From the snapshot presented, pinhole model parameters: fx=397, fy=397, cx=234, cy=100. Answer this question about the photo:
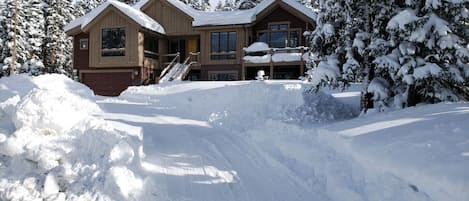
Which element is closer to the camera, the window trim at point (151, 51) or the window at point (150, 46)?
the window trim at point (151, 51)

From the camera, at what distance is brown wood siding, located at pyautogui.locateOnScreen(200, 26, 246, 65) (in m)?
25.1

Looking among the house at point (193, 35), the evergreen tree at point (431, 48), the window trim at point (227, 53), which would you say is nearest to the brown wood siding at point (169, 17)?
the house at point (193, 35)

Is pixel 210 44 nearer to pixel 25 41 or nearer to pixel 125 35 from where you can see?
pixel 125 35

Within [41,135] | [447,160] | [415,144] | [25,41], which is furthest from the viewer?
[25,41]

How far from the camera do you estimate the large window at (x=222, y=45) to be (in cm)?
2550

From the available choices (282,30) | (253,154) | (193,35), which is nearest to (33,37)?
(193,35)

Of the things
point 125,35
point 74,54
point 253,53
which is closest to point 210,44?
point 253,53

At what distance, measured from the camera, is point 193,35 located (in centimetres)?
2697

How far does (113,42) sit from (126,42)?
1.09 meters

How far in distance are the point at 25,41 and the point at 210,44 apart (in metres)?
19.9

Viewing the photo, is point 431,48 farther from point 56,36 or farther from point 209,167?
point 56,36

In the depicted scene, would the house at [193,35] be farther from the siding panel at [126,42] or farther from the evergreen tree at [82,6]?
the evergreen tree at [82,6]

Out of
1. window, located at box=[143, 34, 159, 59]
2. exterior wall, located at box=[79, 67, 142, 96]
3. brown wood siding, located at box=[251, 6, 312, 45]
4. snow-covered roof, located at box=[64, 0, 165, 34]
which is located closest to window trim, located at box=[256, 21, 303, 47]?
brown wood siding, located at box=[251, 6, 312, 45]

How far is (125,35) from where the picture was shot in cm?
2500
